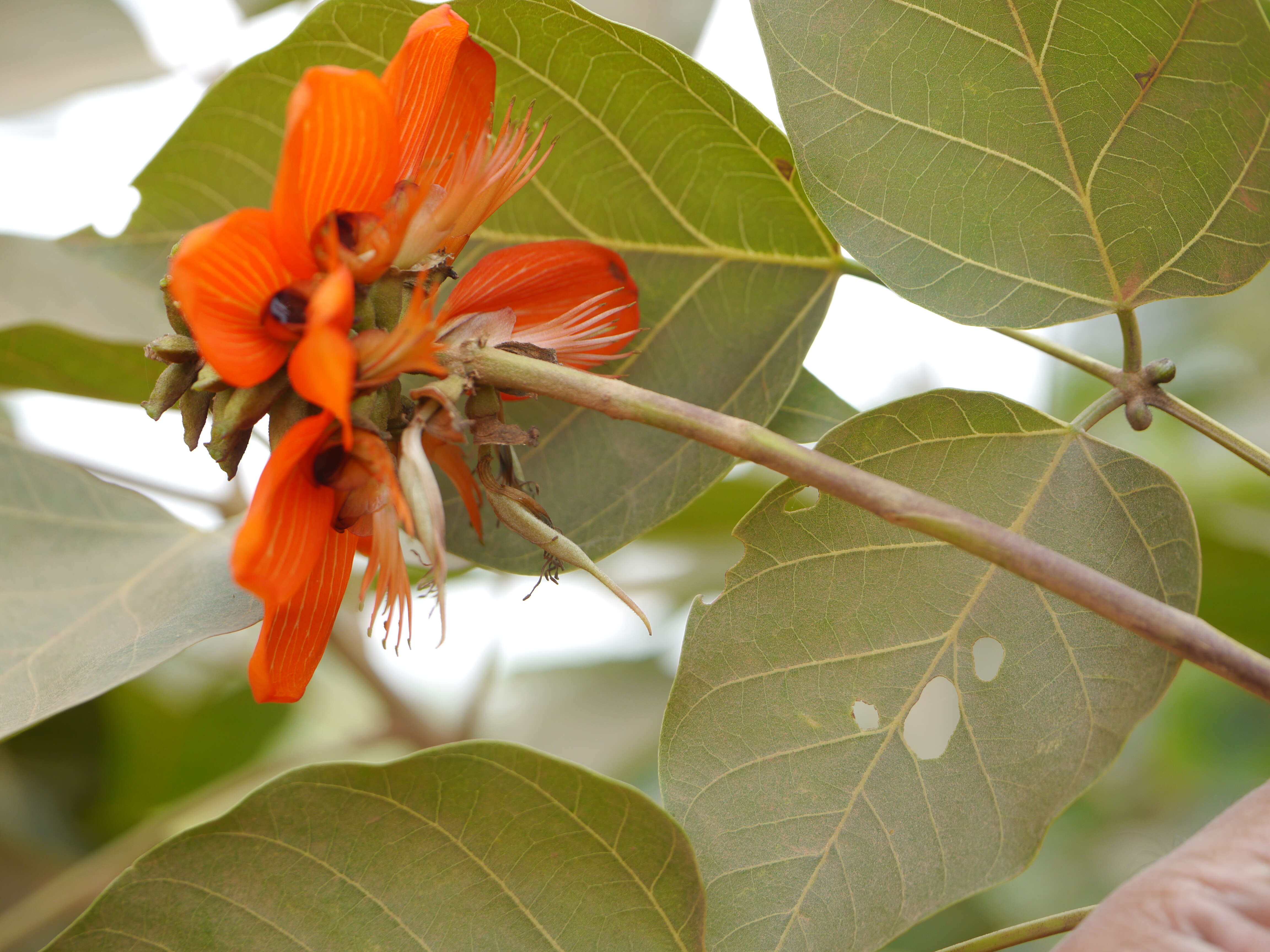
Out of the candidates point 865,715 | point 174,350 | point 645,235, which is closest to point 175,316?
point 174,350

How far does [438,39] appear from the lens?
1.38 ft

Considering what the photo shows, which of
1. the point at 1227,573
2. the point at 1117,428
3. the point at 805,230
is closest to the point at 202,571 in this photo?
the point at 805,230

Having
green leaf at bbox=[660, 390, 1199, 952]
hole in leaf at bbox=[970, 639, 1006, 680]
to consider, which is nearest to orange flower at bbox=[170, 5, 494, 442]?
green leaf at bbox=[660, 390, 1199, 952]

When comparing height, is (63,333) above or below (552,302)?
below

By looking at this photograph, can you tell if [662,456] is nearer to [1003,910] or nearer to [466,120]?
[466,120]

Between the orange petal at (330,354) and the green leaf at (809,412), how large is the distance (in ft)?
1.16

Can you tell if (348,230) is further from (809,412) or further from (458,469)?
(809,412)

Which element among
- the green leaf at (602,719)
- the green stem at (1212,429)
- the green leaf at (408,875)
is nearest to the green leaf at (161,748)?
the green leaf at (602,719)

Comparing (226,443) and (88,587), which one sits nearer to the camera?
(226,443)

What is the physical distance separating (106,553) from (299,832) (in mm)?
310

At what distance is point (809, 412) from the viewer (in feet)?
2.15

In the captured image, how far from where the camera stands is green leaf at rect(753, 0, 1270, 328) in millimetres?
453

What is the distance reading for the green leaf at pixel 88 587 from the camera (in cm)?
51

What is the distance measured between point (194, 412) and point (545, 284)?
Answer: 0.18m
